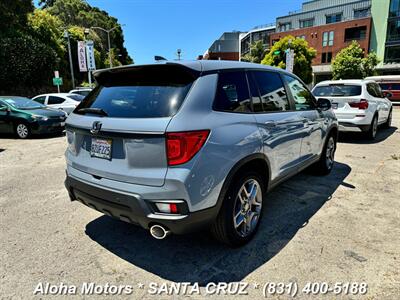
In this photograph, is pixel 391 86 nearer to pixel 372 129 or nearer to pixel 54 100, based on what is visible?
pixel 372 129

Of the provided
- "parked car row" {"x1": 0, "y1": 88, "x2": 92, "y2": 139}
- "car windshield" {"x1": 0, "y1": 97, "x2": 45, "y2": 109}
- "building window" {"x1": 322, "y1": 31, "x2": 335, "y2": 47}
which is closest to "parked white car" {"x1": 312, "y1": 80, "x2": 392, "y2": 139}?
"parked car row" {"x1": 0, "y1": 88, "x2": 92, "y2": 139}

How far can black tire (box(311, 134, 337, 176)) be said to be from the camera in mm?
4988

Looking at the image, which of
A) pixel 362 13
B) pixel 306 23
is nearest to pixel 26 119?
pixel 362 13

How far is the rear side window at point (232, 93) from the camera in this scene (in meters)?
2.66

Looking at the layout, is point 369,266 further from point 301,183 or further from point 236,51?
point 236,51

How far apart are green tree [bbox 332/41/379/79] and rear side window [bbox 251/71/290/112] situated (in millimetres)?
39206

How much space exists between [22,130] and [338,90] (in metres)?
9.95

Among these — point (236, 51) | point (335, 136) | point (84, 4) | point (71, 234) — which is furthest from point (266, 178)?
point (236, 51)

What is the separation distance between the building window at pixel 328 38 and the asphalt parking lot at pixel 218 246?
4936cm

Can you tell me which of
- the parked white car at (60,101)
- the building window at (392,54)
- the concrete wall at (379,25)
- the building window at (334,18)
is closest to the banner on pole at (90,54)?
the parked white car at (60,101)

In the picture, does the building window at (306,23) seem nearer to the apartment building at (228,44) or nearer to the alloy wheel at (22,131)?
the apartment building at (228,44)

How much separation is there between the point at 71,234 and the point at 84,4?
227 feet

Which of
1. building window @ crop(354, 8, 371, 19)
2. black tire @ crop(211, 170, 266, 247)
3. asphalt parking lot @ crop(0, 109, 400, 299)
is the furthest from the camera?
building window @ crop(354, 8, 371, 19)

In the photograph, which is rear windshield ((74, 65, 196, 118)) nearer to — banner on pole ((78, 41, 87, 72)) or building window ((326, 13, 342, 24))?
banner on pole ((78, 41, 87, 72))
